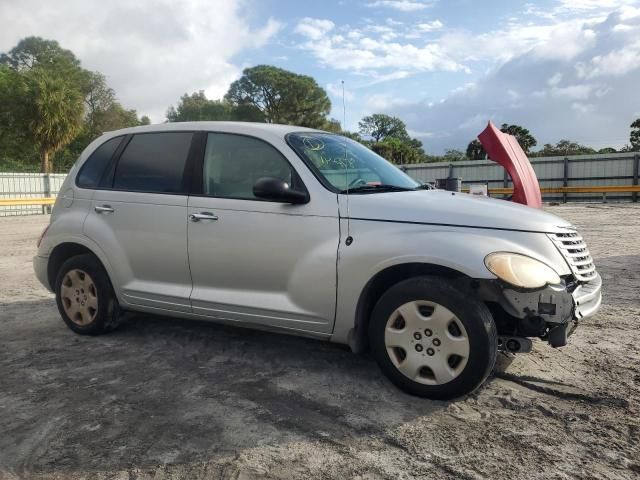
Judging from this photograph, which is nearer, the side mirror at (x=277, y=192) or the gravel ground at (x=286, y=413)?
the gravel ground at (x=286, y=413)

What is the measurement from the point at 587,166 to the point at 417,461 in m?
28.6

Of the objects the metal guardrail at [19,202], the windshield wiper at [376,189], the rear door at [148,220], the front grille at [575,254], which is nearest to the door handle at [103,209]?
the rear door at [148,220]

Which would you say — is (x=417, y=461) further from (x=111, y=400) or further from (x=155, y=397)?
(x=111, y=400)

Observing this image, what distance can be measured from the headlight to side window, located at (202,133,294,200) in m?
1.45

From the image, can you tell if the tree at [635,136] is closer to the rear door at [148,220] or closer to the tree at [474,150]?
the tree at [474,150]

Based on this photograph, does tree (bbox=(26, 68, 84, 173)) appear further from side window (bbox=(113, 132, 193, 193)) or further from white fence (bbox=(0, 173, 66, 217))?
side window (bbox=(113, 132, 193, 193))

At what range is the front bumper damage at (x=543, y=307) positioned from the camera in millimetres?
2990

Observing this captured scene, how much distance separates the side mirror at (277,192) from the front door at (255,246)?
0.06 meters

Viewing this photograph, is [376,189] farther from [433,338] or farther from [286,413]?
[286,413]

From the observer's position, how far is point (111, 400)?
10.7 feet

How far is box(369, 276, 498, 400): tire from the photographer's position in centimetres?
300

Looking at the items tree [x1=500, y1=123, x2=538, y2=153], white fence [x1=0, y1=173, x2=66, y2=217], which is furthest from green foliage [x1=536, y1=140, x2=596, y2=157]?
white fence [x1=0, y1=173, x2=66, y2=217]

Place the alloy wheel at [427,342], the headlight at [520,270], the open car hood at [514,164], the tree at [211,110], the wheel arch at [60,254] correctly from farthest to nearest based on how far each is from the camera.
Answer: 1. the tree at [211,110]
2. the open car hood at [514,164]
3. the wheel arch at [60,254]
4. the alloy wheel at [427,342]
5. the headlight at [520,270]

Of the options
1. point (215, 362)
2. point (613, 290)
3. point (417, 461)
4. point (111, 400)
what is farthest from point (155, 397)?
point (613, 290)
